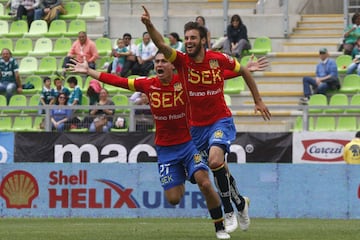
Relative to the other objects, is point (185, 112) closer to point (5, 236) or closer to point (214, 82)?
point (214, 82)

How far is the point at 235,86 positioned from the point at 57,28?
569 cm

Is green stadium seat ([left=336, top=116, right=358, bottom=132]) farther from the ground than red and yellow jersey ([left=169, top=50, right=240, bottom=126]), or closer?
closer

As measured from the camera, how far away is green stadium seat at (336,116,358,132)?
73.0 feet

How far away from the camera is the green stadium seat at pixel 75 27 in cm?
2831

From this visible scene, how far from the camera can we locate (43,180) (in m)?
20.9

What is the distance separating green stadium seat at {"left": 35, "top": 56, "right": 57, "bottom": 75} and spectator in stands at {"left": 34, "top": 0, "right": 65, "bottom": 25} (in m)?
1.80

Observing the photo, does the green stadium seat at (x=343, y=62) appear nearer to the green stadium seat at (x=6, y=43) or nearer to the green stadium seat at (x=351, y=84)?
the green stadium seat at (x=351, y=84)

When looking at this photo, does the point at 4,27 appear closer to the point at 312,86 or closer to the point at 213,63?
the point at 312,86

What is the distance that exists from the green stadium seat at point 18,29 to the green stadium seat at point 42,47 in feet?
2.67

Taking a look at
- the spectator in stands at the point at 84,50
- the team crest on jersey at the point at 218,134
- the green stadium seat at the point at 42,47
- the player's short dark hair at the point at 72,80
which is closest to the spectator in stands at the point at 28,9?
the green stadium seat at the point at 42,47

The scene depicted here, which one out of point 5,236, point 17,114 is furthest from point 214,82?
point 17,114

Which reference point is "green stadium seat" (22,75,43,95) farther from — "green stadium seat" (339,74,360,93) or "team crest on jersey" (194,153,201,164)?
"team crest on jersey" (194,153,201,164)

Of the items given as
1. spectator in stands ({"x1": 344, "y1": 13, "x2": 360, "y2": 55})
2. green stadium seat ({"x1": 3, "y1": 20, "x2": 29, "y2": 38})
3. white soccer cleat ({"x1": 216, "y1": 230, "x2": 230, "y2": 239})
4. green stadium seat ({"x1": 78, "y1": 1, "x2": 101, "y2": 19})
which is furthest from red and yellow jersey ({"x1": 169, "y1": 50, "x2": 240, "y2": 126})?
green stadium seat ({"x1": 3, "y1": 20, "x2": 29, "y2": 38})

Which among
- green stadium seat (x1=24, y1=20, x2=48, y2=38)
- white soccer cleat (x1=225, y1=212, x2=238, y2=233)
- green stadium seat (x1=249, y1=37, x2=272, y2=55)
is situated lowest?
white soccer cleat (x1=225, y1=212, x2=238, y2=233)
